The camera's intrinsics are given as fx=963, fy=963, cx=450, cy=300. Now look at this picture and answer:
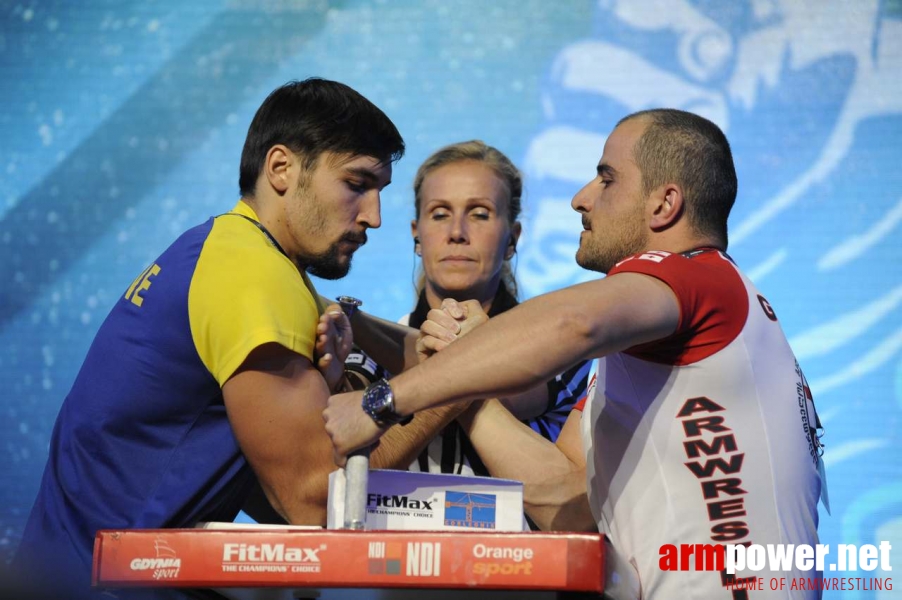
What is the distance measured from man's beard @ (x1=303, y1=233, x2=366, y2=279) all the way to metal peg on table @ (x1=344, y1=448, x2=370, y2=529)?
2.61 feet

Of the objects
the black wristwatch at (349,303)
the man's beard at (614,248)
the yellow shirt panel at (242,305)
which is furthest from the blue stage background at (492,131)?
the yellow shirt panel at (242,305)

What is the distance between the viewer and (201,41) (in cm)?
448

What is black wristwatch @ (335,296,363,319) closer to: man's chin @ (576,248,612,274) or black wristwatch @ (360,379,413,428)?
man's chin @ (576,248,612,274)

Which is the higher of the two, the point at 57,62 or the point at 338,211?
the point at 57,62

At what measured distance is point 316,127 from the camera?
2.25 m

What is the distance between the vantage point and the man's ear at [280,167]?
7.35ft

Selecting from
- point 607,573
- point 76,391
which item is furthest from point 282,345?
point 607,573

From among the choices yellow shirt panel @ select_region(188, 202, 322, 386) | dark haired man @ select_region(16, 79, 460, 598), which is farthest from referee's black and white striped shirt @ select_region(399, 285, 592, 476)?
yellow shirt panel @ select_region(188, 202, 322, 386)

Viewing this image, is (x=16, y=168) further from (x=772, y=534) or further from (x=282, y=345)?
(x=772, y=534)

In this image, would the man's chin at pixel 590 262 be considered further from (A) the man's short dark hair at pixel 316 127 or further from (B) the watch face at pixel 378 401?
(B) the watch face at pixel 378 401

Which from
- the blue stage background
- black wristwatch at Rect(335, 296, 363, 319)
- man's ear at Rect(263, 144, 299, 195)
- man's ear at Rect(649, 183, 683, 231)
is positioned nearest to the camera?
man's ear at Rect(649, 183, 683, 231)

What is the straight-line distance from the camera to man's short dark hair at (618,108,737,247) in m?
2.04

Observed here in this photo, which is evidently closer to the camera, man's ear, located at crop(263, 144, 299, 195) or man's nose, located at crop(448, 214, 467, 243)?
man's ear, located at crop(263, 144, 299, 195)

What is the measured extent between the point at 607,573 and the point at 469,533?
0.19m
